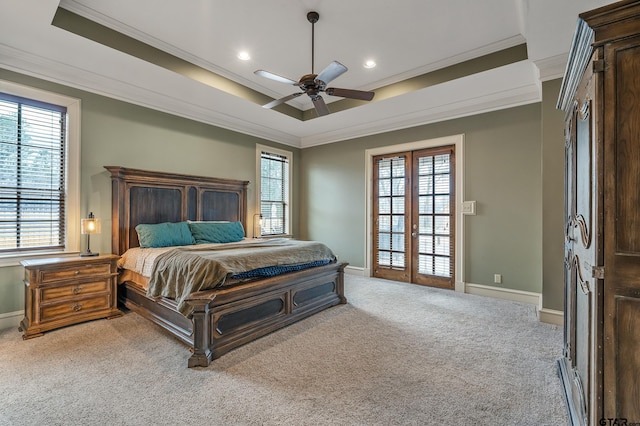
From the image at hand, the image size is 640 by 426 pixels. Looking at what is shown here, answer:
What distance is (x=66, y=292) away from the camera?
3141 mm

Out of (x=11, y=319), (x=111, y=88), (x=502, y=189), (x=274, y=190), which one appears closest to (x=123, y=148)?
(x=111, y=88)

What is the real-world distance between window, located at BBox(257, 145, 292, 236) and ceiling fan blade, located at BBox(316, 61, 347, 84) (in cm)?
315

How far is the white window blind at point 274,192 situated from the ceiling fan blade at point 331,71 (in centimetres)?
323

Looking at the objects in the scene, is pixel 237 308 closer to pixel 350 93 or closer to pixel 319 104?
pixel 319 104

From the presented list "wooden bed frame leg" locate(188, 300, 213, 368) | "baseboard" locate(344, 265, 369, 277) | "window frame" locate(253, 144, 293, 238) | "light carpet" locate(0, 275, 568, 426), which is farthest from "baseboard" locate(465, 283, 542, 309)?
"wooden bed frame leg" locate(188, 300, 213, 368)

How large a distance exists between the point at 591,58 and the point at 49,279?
4.50 m

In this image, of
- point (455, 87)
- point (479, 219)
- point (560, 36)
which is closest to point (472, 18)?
point (560, 36)

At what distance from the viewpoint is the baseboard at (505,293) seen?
4.02 metres

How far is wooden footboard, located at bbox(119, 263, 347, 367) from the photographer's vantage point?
244 centimetres

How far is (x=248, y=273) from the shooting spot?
2916 mm

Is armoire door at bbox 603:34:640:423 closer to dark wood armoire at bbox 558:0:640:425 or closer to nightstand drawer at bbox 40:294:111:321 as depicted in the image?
dark wood armoire at bbox 558:0:640:425

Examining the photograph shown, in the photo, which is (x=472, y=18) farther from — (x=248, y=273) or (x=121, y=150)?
(x=121, y=150)

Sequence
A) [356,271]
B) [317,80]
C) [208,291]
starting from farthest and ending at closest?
[356,271]
[317,80]
[208,291]

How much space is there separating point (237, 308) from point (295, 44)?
9.87ft
